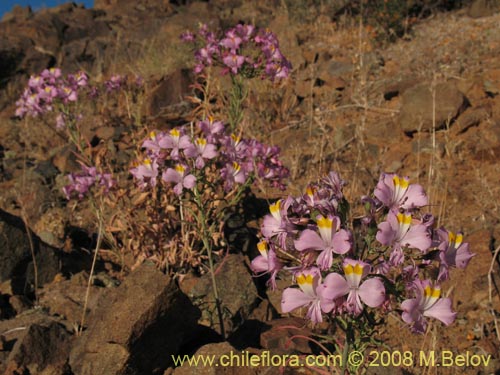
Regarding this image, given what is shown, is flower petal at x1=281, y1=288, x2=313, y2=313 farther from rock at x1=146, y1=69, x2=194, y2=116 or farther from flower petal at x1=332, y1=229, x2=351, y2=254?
rock at x1=146, y1=69, x2=194, y2=116

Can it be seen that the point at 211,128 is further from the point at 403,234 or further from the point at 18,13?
the point at 18,13

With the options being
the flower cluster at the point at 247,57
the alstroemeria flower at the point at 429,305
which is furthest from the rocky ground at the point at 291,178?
the alstroemeria flower at the point at 429,305

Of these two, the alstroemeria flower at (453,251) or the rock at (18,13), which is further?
the rock at (18,13)

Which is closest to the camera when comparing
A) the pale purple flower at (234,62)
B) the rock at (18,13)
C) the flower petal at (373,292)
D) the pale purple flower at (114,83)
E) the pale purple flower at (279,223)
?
the flower petal at (373,292)

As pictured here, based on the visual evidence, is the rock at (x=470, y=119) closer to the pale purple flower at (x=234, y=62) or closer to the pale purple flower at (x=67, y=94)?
the pale purple flower at (x=234, y=62)

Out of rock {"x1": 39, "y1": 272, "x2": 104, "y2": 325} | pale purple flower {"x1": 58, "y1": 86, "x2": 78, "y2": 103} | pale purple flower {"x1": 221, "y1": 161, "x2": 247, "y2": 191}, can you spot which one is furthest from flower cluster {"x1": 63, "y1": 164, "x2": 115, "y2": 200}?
pale purple flower {"x1": 221, "y1": 161, "x2": 247, "y2": 191}

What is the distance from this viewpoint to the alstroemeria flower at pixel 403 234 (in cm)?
140

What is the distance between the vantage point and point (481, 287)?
3.05 meters

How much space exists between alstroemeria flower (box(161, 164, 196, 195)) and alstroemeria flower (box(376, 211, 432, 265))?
1194 mm

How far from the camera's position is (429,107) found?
15.5 ft

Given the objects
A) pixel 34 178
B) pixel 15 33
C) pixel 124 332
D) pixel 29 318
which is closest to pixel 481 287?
pixel 124 332

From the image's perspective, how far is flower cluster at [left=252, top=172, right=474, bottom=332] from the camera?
4.50ft

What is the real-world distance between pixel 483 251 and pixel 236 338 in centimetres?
165

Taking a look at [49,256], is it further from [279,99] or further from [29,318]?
[279,99]
